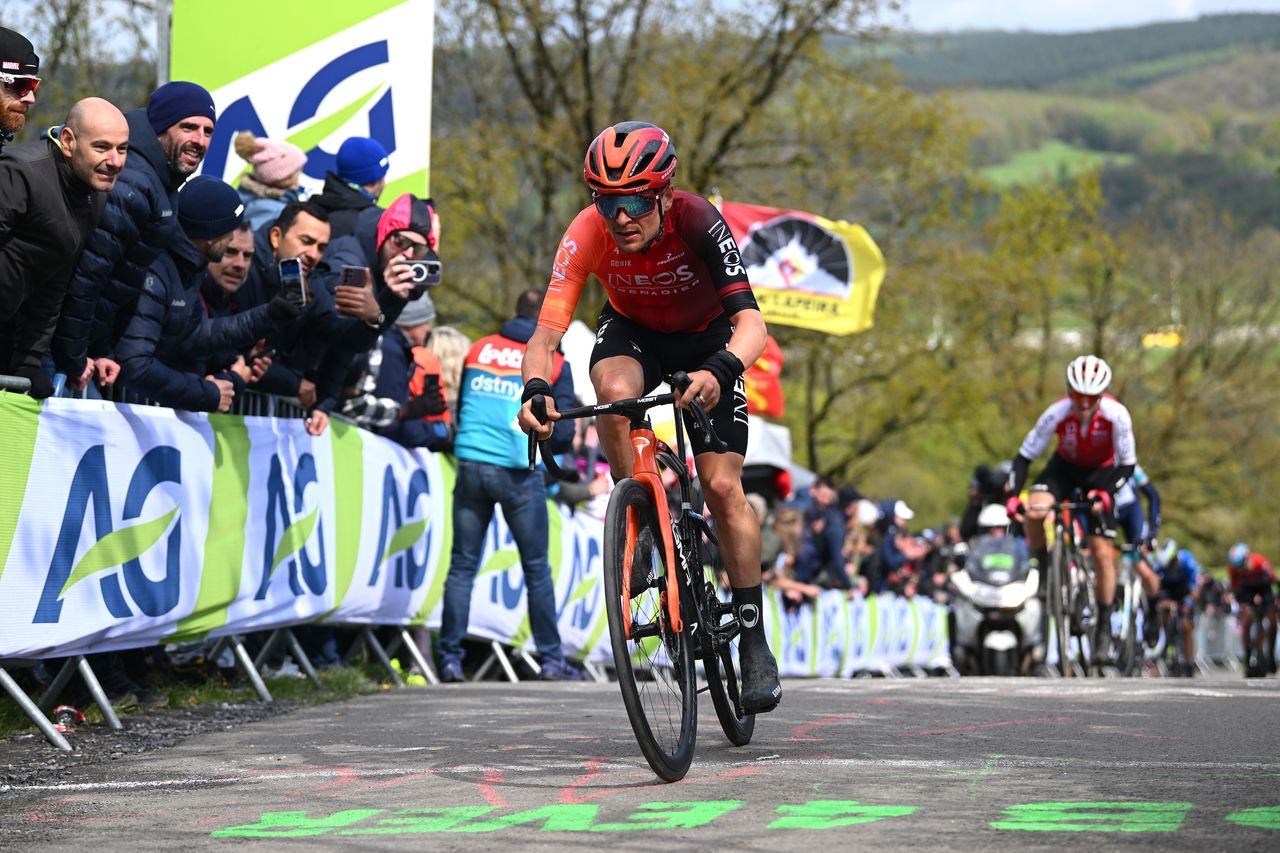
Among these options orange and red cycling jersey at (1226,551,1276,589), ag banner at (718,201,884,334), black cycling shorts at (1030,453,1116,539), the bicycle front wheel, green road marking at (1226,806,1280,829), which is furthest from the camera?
orange and red cycling jersey at (1226,551,1276,589)

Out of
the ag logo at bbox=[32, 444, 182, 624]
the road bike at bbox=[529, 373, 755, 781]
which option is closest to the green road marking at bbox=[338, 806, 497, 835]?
the road bike at bbox=[529, 373, 755, 781]

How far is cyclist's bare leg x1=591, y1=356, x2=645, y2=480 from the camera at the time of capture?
6.50m

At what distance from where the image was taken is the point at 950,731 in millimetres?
7383

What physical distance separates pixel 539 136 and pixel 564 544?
20.0 m

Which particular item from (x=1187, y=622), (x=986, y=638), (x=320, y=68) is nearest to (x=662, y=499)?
(x=320, y=68)

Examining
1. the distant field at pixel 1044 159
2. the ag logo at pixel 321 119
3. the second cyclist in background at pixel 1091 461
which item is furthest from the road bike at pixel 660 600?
the distant field at pixel 1044 159

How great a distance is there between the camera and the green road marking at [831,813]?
487 centimetres

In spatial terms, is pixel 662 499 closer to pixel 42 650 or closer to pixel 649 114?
pixel 42 650

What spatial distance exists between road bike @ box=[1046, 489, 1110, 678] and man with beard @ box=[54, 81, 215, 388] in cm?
829

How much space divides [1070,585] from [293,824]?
1029 cm

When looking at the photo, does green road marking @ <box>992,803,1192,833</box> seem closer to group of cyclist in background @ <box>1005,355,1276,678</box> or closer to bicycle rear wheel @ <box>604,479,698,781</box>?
bicycle rear wheel @ <box>604,479,698,781</box>

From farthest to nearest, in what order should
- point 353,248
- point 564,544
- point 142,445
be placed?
1. point 564,544
2. point 353,248
3. point 142,445

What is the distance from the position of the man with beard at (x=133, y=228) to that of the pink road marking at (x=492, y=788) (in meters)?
2.80

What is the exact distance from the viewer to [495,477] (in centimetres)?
1183
